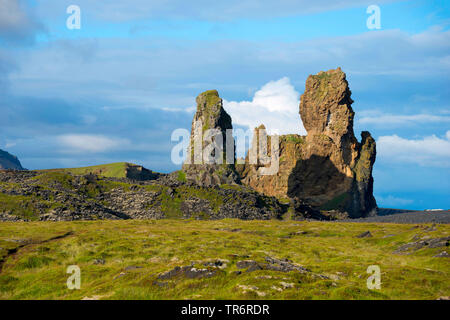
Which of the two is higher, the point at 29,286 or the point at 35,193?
the point at 35,193

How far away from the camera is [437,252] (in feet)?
216

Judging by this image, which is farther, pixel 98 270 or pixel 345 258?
pixel 345 258

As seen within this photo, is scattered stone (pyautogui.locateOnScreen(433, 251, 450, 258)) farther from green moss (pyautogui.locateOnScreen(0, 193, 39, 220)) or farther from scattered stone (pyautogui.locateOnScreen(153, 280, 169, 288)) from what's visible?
green moss (pyautogui.locateOnScreen(0, 193, 39, 220))

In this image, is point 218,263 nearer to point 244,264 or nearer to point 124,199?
point 244,264

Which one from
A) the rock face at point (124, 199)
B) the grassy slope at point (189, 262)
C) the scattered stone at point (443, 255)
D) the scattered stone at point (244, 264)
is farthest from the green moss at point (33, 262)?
the rock face at point (124, 199)

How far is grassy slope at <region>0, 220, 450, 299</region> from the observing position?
38.4m

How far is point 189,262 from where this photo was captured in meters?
47.6

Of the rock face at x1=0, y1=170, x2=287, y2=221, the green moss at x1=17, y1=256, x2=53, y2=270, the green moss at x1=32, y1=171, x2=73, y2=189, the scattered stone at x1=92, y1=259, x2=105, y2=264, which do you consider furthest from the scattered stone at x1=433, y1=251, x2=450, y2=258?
the green moss at x1=32, y1=171, x2=73, y2=189

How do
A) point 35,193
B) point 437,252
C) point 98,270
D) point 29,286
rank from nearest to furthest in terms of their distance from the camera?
point 29,286, point 98,270, point 437,252, point 35,193

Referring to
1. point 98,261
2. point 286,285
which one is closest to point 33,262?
point 98,261
